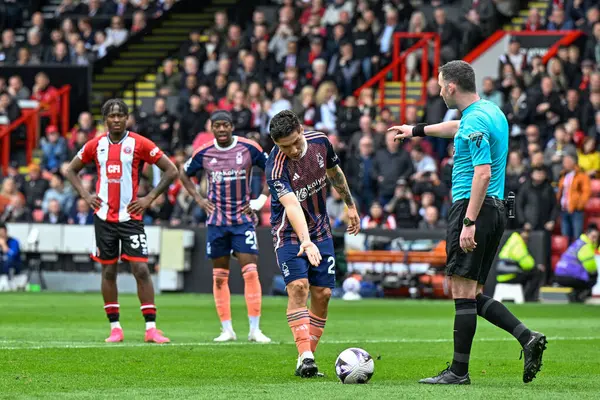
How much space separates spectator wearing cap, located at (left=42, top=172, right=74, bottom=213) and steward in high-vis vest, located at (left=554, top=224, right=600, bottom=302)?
10.7 m

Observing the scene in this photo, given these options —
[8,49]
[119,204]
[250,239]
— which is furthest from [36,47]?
[119,204]

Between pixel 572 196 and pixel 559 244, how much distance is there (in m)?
0.93

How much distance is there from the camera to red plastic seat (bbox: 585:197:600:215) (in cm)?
2443

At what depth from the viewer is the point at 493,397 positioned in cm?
838

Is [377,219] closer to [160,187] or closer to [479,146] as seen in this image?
[160,187]

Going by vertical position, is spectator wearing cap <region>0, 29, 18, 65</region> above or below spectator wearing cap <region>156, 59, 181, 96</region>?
above

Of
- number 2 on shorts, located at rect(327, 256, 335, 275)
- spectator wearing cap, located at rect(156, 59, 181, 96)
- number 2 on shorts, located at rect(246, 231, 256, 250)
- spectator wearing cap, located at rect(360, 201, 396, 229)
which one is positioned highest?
spectator wearing cap, located at rect(156, 59, 181, 96)

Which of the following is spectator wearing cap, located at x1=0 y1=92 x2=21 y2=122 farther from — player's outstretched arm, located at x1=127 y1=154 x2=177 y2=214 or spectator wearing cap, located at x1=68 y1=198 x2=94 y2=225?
player's outstretched arm, located at x1=127 y1=154 x2=177 y2=214

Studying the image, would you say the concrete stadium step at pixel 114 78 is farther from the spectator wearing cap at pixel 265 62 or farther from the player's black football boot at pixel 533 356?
the player's black football boot at pixel 533 356

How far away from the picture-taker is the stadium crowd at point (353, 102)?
24344 millimetres

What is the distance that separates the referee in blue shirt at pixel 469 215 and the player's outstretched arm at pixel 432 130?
1.39 feet

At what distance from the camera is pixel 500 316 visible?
30.8ft

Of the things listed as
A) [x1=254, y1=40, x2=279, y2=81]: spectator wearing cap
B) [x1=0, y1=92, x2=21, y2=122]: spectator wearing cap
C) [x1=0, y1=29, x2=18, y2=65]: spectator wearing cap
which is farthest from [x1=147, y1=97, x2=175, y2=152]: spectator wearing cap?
[x1=0, y1=29, x2=18, y2=65]: spectator wearing cap

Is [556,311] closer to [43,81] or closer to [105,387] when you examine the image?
[105,387]
